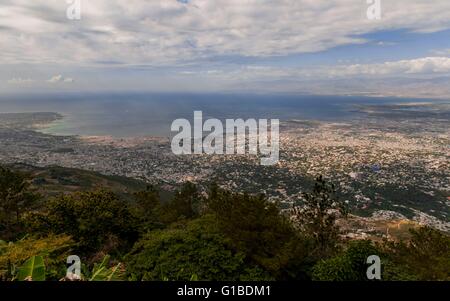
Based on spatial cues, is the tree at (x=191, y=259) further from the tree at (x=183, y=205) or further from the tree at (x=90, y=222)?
the tree at (x=183, y=205)

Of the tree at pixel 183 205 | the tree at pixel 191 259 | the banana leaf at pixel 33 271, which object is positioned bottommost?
the tree at pixel 183 205

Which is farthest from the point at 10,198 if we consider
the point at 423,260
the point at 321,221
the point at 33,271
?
the point at 423,260

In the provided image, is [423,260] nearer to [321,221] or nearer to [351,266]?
[351,266]

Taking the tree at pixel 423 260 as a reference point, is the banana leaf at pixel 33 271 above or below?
above

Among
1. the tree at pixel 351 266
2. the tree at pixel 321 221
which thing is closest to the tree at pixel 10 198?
the tree at pixel 321 221

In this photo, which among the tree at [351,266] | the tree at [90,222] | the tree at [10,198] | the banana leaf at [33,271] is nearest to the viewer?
the banana leaf at [33,271]

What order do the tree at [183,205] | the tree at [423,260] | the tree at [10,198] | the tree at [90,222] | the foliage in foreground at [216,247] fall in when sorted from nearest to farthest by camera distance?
the tree at [423,260], the foliage in foreground at [216,247], the tree at [90,222], the tree at [10,198], the tree at [183,205]

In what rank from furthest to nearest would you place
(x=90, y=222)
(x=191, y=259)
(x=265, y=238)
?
(x=90, y=222) < (x=265, y=238) < (x=191, y=259)

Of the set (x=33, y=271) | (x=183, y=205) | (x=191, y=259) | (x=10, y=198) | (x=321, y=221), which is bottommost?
(x=183, y=205)

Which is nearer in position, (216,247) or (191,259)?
(191,259)

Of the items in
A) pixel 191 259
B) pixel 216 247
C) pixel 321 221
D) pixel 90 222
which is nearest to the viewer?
pixel 191 259
